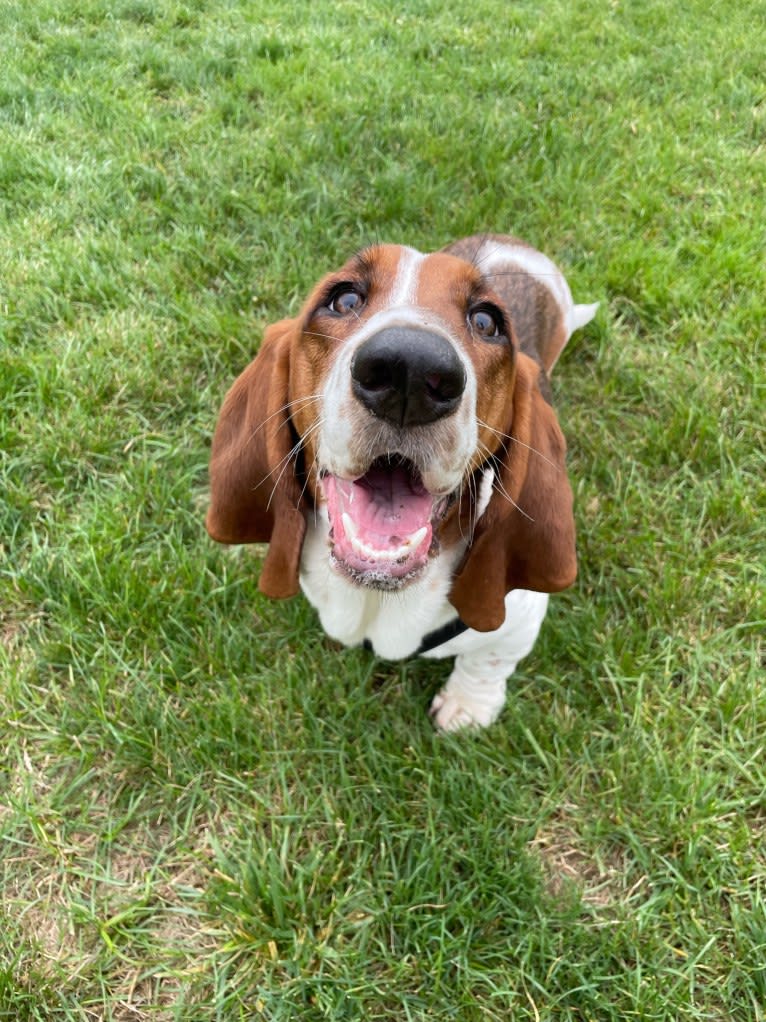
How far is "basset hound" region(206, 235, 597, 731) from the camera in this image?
1683mm

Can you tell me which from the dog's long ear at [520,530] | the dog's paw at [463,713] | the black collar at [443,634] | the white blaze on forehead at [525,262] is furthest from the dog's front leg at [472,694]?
the white blaze on forehead at [525,262]

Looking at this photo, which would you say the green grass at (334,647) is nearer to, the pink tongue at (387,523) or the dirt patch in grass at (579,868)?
the dirt patch in grass at (579,868)

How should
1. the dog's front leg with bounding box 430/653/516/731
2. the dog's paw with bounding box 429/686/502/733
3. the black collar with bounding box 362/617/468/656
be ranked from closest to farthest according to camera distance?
the black collar with bounding box 362/617/468/656 < the dog's front leg with bounding box 430/653/516/731 < the dog's paw with bounding box 429/686/502/733

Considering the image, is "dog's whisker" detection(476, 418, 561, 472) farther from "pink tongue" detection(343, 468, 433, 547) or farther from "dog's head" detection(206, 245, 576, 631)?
"pink tongue" detection(343, 468, 433, 547)

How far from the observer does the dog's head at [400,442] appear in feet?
5.44

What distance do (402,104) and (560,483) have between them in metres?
4.20

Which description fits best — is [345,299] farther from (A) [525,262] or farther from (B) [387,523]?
(A) [525,262]

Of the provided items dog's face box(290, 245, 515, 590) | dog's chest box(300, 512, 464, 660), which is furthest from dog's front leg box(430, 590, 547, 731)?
dog's face box(290, 245, 515, 590)

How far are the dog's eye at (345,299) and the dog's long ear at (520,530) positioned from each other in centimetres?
53

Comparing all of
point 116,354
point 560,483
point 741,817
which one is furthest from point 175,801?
point 116,354

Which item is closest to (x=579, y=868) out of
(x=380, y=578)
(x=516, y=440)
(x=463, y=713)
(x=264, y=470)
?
(x=463, y=713)

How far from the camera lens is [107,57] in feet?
19.3

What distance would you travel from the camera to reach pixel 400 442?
66.7 inches

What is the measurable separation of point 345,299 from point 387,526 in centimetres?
66
